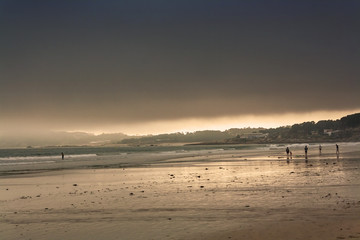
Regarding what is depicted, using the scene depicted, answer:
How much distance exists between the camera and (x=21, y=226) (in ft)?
48.5

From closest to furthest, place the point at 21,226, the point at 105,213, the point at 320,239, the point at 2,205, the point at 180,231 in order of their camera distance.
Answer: the point at 320,239 → the point at 180,231 → the point at 21,226 → the point at 105,213 → the point at 2,205

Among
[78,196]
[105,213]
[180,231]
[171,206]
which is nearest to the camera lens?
[180,231]

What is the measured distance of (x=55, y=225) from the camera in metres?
14.8

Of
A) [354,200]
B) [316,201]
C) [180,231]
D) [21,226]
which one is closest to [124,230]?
[180,231]

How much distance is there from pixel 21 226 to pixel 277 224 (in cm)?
1038

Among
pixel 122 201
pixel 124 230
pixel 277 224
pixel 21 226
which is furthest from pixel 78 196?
pixel 277 224

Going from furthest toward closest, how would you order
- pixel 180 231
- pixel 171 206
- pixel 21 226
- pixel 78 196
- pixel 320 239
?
pixel 78 196
pixel 171 206
pixel 21 226
pixel 180 231
pixel 320 239

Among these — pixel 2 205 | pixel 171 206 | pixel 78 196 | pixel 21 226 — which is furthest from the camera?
pixel 78 196

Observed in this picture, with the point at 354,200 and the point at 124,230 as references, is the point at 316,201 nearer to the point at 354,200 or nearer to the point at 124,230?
the point at 354,200

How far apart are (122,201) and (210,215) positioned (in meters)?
6.60

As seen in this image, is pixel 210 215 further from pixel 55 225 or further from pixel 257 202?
pixel 55 225

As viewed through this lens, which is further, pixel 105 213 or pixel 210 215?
pixel 105 213

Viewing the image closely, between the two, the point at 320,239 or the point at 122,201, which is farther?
the point at 122,201

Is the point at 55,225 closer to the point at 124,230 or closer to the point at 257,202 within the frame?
the point at 124,230
